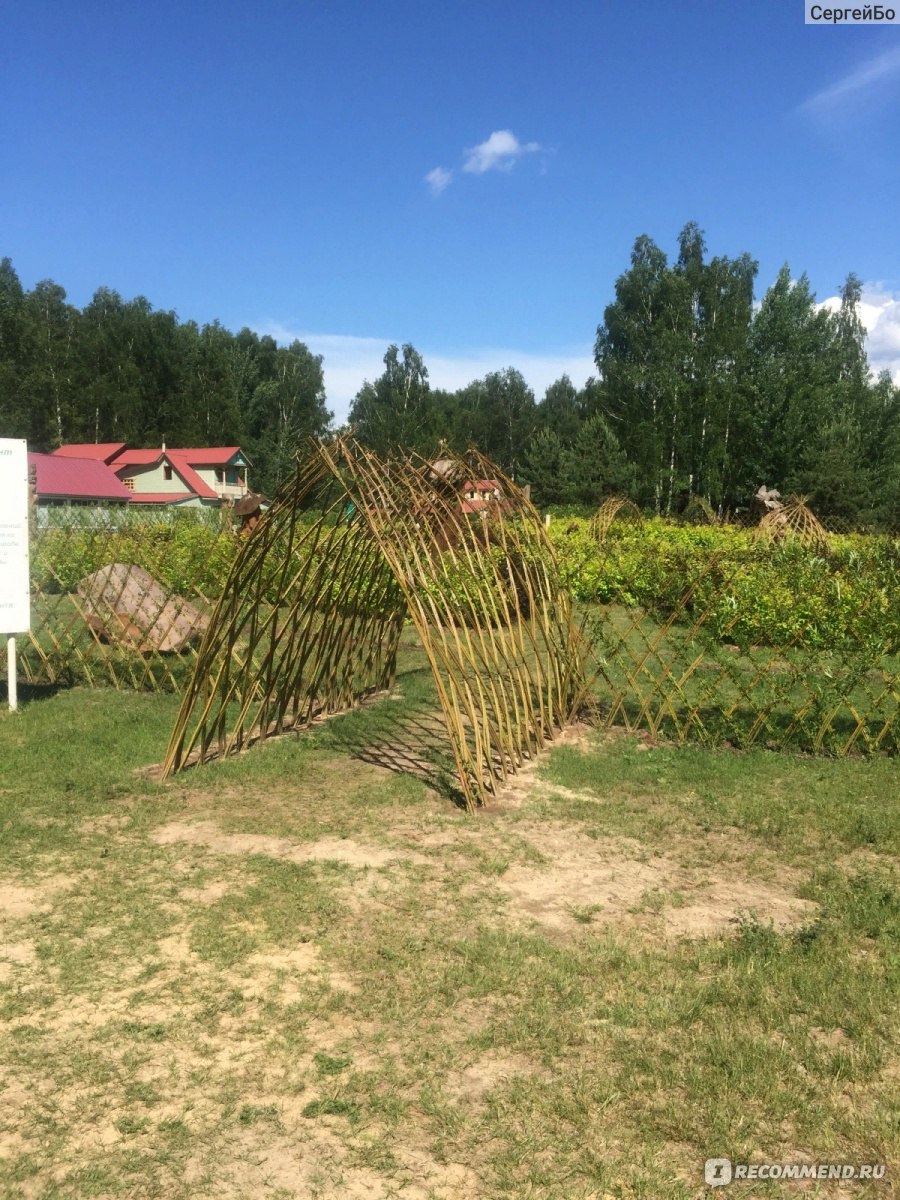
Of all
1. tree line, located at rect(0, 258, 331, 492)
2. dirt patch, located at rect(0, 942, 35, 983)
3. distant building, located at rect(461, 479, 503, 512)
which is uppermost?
tree line, located at rect(0, 258, 331, 492)

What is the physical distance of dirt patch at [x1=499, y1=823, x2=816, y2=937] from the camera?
4.16 m

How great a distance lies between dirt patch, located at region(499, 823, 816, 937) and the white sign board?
5276mm

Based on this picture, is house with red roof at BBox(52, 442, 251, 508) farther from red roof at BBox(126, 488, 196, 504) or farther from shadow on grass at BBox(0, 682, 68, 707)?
shadow on grass at BBox(0, 682, 68, 707)

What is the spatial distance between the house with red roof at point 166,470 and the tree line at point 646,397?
130 inches

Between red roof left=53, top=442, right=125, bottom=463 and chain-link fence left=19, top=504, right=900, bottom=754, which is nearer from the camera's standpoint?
chain-link fence left=19, top=504, right=900, bottom=754

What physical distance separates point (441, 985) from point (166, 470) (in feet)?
153

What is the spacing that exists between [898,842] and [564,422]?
58.8 meters

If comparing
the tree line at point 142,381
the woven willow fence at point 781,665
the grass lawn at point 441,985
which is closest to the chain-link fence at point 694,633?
the woven willow fence at point 781,665

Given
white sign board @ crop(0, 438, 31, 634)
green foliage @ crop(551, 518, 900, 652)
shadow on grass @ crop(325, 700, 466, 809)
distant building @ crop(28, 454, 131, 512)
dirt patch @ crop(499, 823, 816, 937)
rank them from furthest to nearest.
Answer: distant building @ crop(28, 454, 131, 512) < white sign board @ crop(0, 438, 31, 634) < green foliage @ crop(551, 518, 900, 652) < shadow on grass @ crop(325, 700, 466, 809) < dirt patch @ crop(499, 823, 816, 937)

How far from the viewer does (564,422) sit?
204 feet

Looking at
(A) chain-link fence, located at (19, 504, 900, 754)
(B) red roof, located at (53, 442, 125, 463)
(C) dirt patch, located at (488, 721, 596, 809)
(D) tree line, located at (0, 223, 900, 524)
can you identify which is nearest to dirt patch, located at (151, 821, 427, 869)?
(C) dirt patch, located at (488, 721, 596, 809)

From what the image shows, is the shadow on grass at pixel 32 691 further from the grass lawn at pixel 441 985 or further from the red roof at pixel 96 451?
the red roof at pixel 96 451

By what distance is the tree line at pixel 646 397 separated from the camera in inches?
1334

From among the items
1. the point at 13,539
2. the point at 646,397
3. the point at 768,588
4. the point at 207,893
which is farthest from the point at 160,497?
the point at 207,893
